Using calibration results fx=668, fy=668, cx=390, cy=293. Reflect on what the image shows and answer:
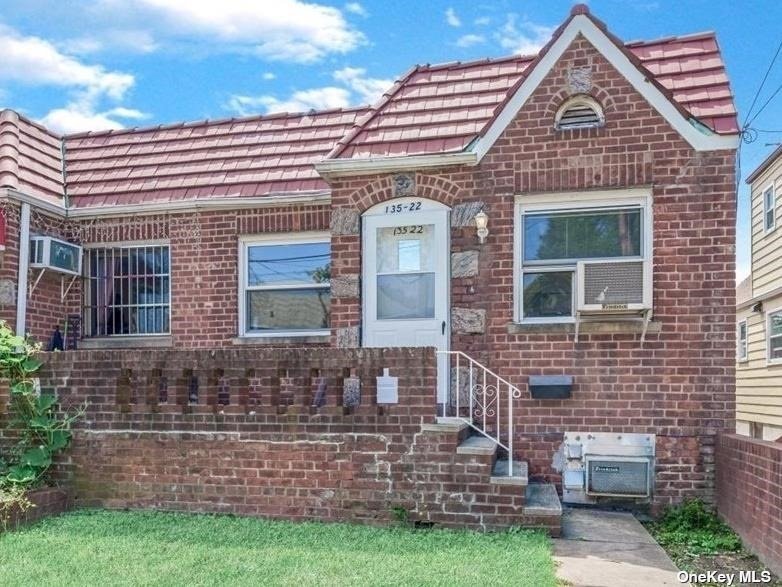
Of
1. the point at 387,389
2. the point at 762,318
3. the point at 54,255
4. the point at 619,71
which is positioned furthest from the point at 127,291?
the point at 762,318

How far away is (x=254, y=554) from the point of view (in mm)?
4902

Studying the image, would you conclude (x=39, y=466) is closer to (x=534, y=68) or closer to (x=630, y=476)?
(x=630, y=476)

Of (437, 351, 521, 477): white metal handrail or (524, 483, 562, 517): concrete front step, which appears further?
(437, 351, 521, 477): white metal handrail

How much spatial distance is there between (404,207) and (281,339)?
244 centimetres

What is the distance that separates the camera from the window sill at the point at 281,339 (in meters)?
8.44

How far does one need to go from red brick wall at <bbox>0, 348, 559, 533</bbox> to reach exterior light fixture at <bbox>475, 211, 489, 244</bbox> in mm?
1831

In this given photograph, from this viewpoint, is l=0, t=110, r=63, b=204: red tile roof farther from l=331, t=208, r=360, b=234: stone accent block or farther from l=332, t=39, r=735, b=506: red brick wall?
l=332, t=39, r=735, b=506: red brick wall

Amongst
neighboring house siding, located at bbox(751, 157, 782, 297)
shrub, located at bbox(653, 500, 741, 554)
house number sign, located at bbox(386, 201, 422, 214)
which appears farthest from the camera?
neighboring house siding, located at bbox(751, 157, 782, 297)

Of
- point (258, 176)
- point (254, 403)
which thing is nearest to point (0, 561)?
point (254, 403)

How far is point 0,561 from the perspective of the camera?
4848 mm

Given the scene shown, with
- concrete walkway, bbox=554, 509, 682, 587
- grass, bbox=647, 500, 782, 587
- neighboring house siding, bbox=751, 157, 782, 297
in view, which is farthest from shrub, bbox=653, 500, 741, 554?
neighboring house siding, bbox=751, 157, 782, 297

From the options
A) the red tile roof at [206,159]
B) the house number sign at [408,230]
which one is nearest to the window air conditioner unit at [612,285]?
the house number sign at [408,230]

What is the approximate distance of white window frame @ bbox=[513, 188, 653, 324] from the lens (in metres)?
6.85

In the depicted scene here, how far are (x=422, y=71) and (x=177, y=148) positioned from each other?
12.6 feet
